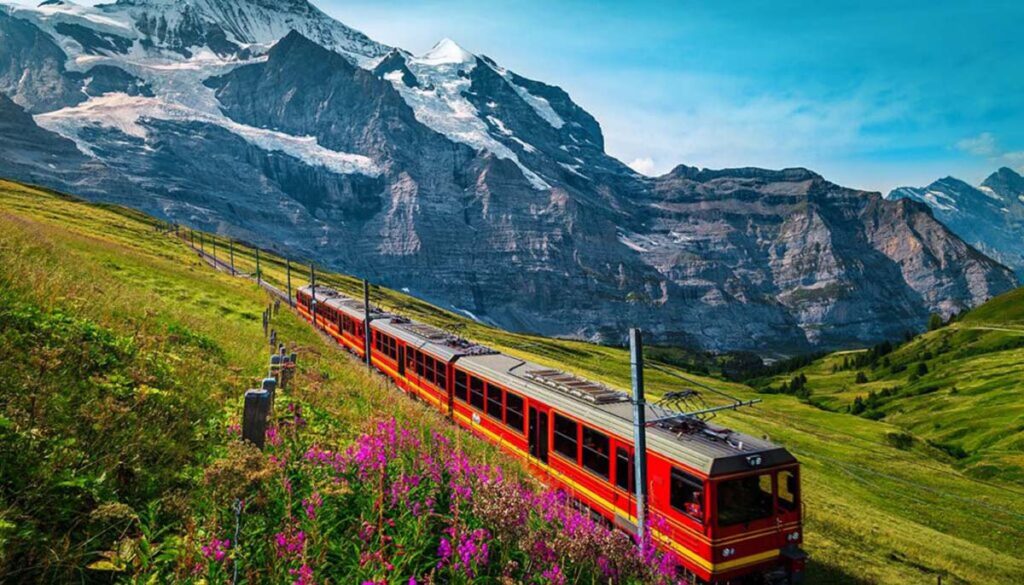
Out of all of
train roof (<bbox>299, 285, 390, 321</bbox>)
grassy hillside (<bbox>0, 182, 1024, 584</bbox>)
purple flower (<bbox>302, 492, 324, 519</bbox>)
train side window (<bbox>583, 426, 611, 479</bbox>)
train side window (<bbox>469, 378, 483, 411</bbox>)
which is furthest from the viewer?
train roof (<bbox>299, 285, 390, 321</bbox>)

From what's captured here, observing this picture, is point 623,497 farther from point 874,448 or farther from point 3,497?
point 874,448

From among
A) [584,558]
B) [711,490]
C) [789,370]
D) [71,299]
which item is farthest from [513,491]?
[789,370]

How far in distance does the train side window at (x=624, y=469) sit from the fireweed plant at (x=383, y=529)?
6093 millimetres

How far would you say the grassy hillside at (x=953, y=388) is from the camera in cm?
5322

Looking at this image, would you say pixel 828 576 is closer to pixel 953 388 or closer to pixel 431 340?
pixel 431 340

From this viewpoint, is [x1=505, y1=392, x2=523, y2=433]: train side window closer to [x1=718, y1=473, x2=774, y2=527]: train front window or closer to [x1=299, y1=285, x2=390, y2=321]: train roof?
[x1=718, y1=473, x2=774, y2=527]: train front window

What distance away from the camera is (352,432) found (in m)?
10.2

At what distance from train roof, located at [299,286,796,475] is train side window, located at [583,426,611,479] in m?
0.33

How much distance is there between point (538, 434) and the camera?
56.8ft

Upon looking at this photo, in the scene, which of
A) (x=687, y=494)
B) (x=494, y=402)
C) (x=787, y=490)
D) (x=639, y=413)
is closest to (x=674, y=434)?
(x=687, y=494)

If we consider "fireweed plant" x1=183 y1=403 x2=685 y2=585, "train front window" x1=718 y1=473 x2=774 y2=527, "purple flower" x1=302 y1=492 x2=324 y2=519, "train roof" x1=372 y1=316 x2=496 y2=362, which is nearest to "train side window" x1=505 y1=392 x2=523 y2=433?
"train roof" x1=372 y1=316 x2=496 y2=362

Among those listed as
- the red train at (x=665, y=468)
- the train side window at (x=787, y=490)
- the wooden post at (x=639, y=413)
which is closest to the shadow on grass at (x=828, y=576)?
the red train at (x=665, y=468)

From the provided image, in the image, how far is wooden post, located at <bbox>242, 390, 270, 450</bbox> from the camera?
22.0 ft

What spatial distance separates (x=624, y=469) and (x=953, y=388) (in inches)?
3817
